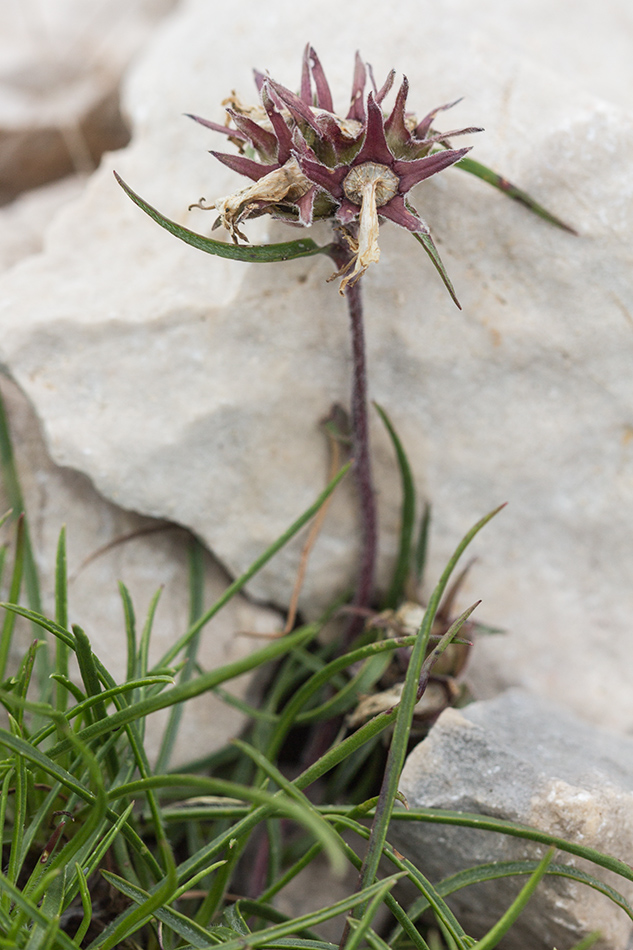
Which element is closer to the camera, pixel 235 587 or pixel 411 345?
pixel 235 587

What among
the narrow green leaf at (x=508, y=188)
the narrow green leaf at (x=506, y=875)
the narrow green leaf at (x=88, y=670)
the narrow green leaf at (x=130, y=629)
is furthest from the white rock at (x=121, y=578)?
the narrow green leaf at (x=508, y=188)

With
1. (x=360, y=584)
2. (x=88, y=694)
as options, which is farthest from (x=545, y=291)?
(x=88, y=694)

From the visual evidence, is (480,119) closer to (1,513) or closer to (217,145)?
(217,145)

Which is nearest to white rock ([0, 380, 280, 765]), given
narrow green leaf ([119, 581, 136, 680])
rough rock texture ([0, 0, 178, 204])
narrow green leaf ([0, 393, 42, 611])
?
narrow green leaf ([0, 393, 42, 611])

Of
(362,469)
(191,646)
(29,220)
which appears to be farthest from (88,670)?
(29,220)

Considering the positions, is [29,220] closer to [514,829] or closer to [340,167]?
[340,167]

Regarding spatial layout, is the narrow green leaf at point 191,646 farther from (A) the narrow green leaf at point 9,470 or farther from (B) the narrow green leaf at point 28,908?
(B) the narrow green leaf at point 28,908
